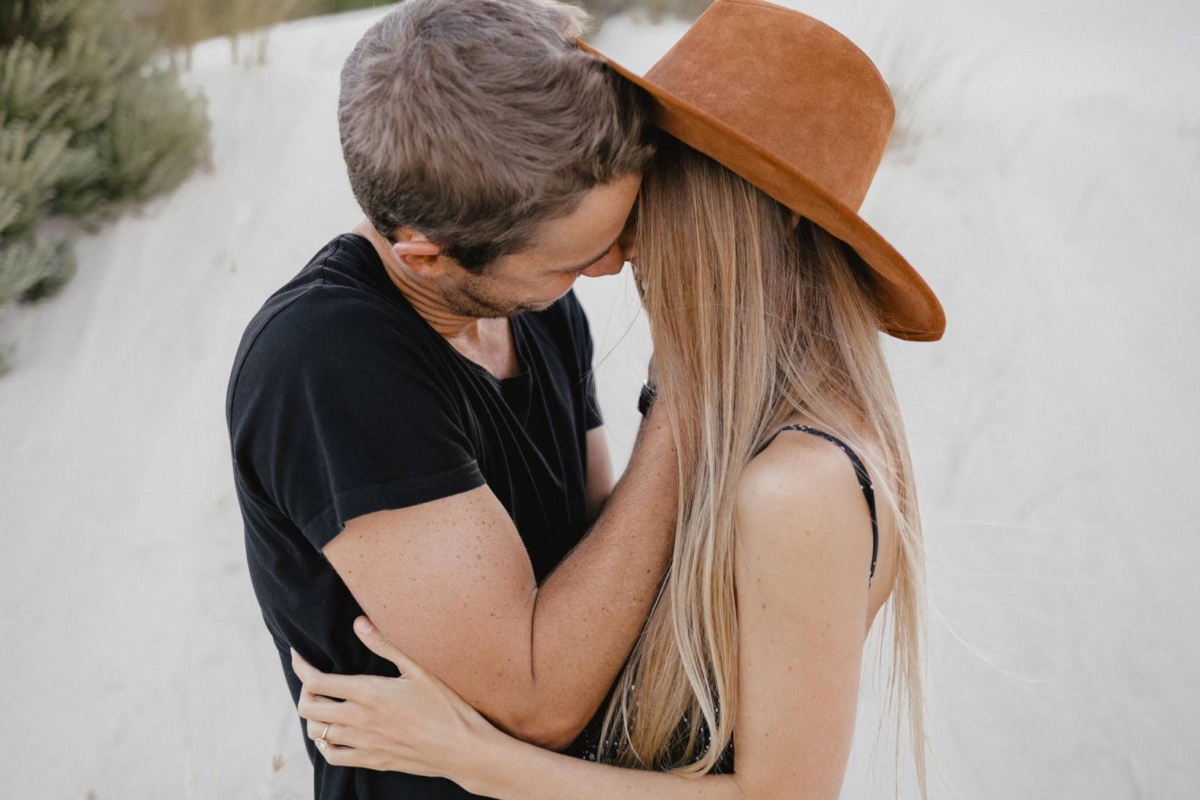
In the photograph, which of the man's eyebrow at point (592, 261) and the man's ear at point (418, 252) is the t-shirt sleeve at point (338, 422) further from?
the man's eyebrow at point (592, 261)

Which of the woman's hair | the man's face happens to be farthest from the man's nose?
the woman's hair

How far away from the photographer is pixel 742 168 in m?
1.41

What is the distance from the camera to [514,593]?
1.38 meters

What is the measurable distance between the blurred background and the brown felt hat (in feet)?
2.73

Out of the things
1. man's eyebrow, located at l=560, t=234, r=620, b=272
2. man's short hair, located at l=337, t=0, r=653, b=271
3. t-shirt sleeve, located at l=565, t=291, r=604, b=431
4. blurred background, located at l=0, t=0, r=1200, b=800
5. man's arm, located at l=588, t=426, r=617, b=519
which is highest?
man's short hair, located at l=337, t=0, r=653, b=271

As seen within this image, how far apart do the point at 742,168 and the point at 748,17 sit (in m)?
0.31

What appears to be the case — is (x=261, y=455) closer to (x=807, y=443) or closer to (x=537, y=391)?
(x=537, y=391)

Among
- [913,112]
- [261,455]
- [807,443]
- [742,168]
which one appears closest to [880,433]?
[807,443]

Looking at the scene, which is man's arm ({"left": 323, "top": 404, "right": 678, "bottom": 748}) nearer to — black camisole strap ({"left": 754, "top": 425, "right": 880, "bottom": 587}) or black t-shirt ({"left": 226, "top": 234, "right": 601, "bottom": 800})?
black t-shirt ({"left": 226, "top": 234, "right": 601, "bottom": 800})

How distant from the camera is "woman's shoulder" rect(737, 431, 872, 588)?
4.16 feet

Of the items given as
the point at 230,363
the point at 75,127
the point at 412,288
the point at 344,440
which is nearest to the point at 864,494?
the point at 344,440

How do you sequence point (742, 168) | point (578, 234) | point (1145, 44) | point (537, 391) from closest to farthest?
point (742, 168)
point (578, 234)
point (537, 391)
point (1145, 44)

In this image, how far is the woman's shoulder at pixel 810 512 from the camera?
127 cm

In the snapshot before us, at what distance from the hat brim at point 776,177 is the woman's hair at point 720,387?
0.28 ft
